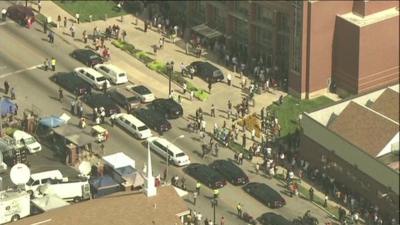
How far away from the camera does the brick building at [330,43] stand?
12606 cm

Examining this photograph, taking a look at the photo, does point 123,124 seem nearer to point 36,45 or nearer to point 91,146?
point 91,146

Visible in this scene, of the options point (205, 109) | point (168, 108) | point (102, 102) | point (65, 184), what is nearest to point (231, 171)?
point (168, 108)

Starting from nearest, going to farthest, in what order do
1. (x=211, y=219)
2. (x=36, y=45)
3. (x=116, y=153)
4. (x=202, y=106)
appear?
(x=211, y=219) < (x=116, y=153) < (x=202, y=106) < (x=36, y=45)

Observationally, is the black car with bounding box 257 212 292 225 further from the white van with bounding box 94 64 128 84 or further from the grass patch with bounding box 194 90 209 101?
the white van with bounding box 94 64 128 84

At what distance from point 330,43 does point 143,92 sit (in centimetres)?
2034

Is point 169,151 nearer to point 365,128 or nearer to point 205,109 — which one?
point 205,109

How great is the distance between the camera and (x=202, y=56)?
445ft

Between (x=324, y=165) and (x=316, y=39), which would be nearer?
(x=324, y=165)

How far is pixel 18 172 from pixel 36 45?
44.5 m

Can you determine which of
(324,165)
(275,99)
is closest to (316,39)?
(275,99)

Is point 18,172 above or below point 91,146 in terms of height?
above

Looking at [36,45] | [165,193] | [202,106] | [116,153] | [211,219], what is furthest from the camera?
[36,45]

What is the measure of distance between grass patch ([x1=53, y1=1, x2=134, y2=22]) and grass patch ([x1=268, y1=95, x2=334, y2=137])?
2629 centimetres

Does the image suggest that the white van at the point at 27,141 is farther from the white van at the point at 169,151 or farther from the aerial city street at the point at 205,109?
the white van at the point at 169,151
